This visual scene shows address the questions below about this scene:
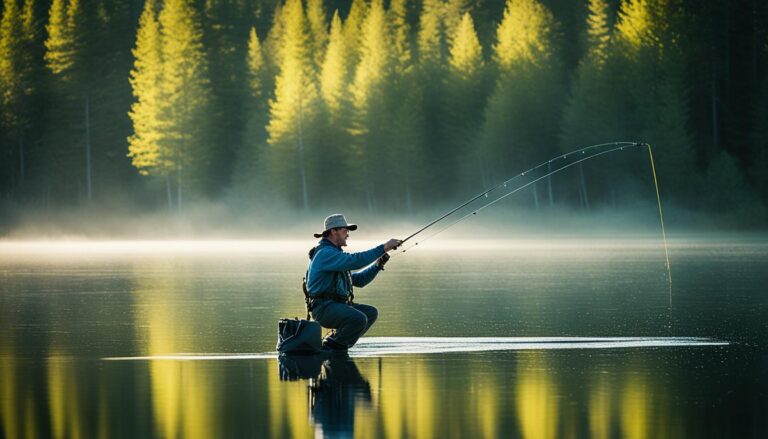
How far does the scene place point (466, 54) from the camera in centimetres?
6988

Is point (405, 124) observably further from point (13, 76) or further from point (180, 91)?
point (13, 76)

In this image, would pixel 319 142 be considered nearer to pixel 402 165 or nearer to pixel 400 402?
pixel 402 165

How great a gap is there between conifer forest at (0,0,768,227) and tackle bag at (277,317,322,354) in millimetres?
42888

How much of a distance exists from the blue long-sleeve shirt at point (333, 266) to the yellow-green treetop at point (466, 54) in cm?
5637

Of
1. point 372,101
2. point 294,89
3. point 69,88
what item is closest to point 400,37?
point 372,101

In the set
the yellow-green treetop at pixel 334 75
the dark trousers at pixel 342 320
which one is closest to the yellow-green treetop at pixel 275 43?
the yellow-green treetop at pixel 334 75

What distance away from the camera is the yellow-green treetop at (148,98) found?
239 ft

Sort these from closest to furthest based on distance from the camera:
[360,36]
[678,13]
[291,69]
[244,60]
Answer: [678,13] < [291,69] < [360,36] < [244,60]

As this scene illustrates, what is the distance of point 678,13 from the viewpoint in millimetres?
61688

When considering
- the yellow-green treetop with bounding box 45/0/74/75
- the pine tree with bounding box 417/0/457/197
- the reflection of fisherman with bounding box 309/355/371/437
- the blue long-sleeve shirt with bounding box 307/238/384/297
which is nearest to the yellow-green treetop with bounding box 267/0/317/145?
the pine tree with bounding box 417/0/457/197

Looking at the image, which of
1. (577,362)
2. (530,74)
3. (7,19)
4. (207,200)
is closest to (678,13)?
(530,74)

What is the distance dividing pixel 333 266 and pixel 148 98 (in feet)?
200

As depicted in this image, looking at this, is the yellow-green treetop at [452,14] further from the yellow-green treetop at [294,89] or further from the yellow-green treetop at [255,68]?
the yellow-green treetop at [255,68]

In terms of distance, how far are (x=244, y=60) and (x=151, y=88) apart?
14.4 metres
